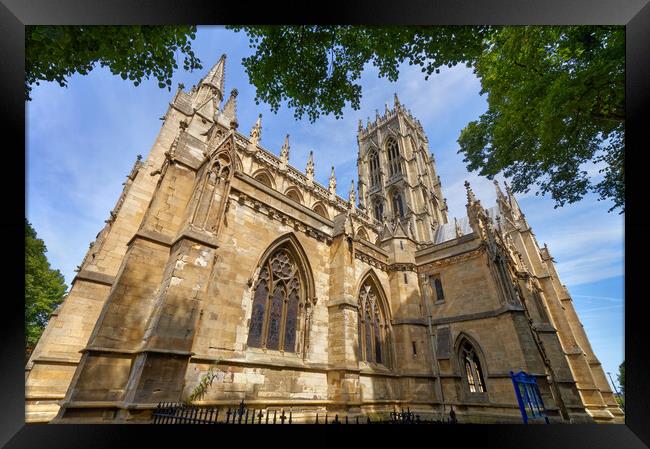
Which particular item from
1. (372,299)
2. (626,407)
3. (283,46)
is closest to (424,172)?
(372,299)

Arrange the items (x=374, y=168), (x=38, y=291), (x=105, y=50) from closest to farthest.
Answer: (x=105, y=50)
(x=38, y=291)
(x=374, y=168)

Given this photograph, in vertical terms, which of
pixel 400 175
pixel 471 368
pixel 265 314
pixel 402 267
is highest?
pixel 400 175

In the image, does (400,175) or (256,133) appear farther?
(400,175)

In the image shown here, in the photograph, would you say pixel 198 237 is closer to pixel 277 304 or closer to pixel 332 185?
pixel 277 304

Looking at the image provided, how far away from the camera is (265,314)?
9562mm

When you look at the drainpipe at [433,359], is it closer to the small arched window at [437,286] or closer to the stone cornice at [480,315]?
the stone cornice at [480,315]

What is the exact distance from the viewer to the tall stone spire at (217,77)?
19.7m

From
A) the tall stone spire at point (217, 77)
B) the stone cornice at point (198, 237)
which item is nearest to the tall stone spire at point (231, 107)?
the tall stone spire at point (217, 77)

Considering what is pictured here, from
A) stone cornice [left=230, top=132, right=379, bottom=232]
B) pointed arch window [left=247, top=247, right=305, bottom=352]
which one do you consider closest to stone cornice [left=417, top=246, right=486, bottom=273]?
pointed arch window [left=247, top=247, right=305, bottom=352]

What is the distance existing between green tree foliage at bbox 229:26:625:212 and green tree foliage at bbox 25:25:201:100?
185 cm

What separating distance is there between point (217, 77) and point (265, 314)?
18392 millimetres

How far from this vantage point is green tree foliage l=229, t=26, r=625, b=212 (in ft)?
19.8

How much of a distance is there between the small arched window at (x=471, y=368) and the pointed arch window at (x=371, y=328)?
149 inches
